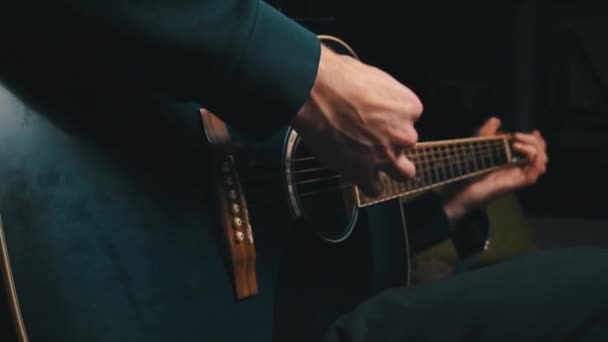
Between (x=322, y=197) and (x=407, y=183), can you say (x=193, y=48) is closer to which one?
(x=322, y=197)

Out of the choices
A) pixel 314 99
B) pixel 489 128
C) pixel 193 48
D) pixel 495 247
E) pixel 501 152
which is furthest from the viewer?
pixel 495 247

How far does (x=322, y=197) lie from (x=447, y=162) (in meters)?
0.37

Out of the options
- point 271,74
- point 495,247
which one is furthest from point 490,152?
point 271,74

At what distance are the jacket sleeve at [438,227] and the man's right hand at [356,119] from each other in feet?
1.25

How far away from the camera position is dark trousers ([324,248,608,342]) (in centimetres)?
49

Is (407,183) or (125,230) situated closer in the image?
(125,230)

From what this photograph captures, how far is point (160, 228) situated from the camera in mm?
525

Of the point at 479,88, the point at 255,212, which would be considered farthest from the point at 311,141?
the point at 479,88

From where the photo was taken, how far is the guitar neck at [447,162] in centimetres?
87

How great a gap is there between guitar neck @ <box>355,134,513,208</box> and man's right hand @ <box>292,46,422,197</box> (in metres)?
0.14

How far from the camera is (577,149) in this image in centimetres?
220

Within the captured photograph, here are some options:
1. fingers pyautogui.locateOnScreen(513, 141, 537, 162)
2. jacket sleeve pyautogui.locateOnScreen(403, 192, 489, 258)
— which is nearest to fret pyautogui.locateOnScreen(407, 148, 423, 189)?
jacket sleeve pyautogui.locateOnScreen(403, 192, 489, 258)

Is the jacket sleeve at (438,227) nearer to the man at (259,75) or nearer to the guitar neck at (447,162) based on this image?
the guitar neck at (447,162)

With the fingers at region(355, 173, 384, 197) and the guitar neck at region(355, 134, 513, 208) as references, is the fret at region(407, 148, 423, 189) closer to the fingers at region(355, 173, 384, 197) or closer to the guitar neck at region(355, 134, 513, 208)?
the guitar neck at region(355, 134, 513, 208)
